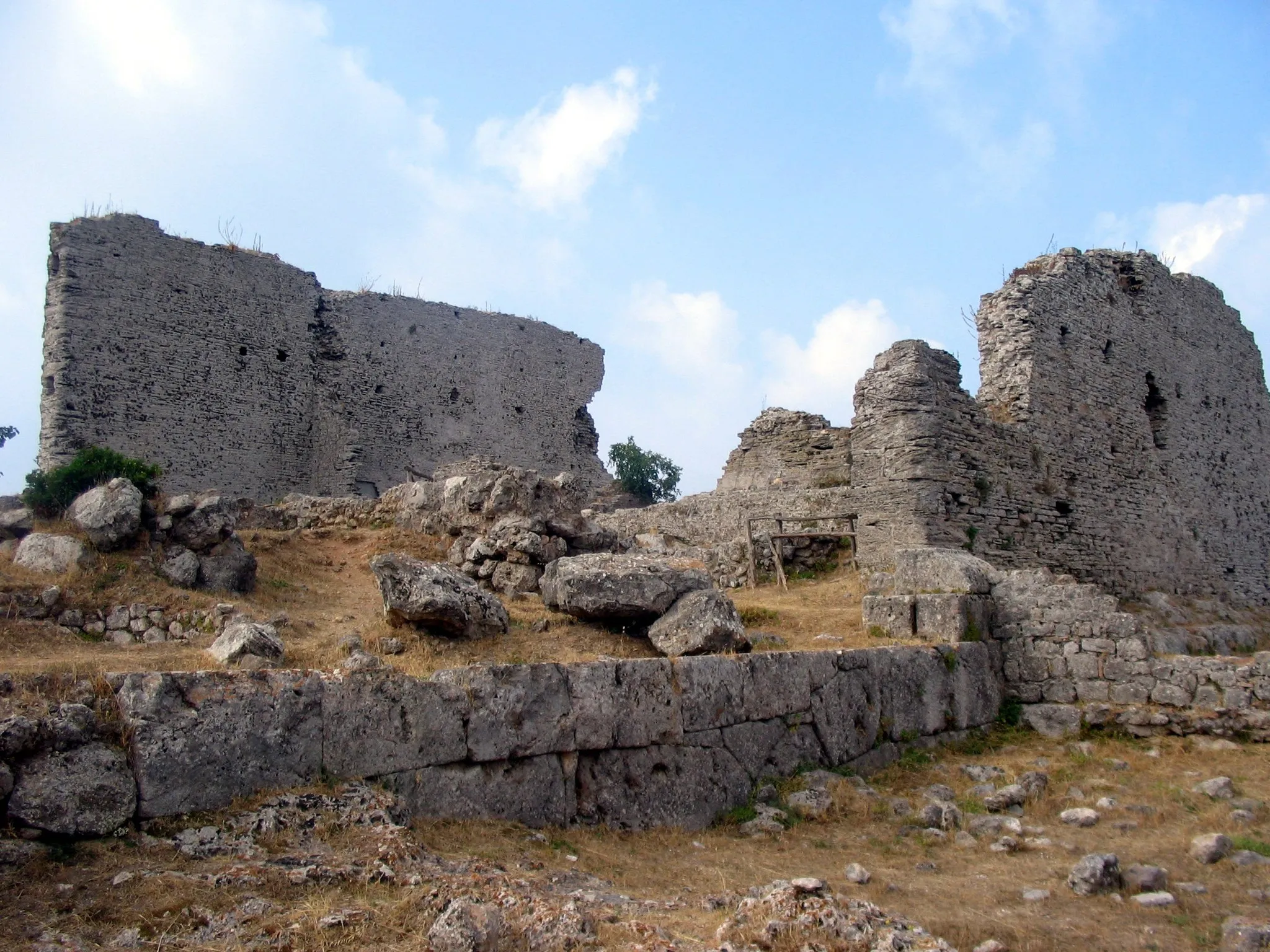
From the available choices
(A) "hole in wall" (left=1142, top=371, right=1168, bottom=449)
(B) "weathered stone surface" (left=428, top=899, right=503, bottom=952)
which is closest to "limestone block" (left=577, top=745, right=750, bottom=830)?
(B) "weathered stone surface" (left=428, top=899, right=503, bottom=952)

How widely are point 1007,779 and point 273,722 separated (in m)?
5.96

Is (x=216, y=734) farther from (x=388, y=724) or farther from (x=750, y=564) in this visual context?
(x=750, y=564)

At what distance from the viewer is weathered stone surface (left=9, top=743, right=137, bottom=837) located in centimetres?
418

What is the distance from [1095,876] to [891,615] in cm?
443

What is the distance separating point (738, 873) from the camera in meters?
5.70

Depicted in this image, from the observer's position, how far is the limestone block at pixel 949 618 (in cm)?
955

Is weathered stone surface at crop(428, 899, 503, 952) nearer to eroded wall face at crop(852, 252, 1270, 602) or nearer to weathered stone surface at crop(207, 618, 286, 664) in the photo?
weathered stone surface at crop(207, 618, 286, 664)

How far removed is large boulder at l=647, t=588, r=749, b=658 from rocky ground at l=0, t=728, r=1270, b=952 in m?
1.19

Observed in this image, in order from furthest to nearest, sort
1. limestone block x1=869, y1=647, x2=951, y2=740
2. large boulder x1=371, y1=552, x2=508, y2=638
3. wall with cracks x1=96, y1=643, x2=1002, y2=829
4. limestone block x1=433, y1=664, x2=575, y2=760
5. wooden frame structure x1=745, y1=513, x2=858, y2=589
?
wooden frame structure x1=745, y1=513, x2=858, y2=589
limestone block x1=869, y1=647, x2=951, y2=740
large boulder x1=371, y1=552, x2=508, y2=638
limestone block x1=433, y1=664, x2=575, y2=760
wall with cracks x1=96, y1=643, x2=1002, y2=829

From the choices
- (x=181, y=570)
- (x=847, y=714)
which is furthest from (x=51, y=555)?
(x=847, y=714)

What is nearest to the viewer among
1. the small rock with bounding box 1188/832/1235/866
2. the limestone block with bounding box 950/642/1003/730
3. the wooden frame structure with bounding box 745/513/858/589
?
the small rock with bounding box 1188/832/1235/866

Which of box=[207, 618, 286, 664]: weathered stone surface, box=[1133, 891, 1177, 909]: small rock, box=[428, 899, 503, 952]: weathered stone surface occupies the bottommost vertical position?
box=[1133, 891, 1177, 909]: small rock

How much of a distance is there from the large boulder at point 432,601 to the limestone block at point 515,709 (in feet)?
4.49

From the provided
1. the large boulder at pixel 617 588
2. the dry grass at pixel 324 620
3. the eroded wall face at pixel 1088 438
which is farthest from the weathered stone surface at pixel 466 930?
the eroded wall face at pixel 1088 438
